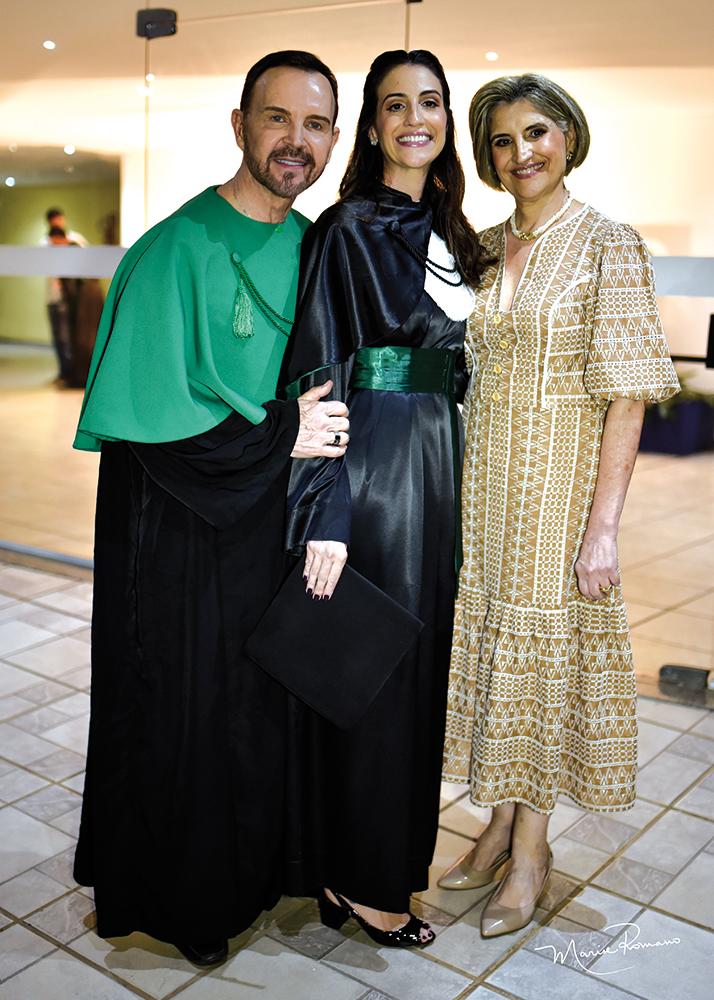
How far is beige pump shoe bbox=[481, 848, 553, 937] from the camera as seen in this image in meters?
2.29

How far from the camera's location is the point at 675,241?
3.47m

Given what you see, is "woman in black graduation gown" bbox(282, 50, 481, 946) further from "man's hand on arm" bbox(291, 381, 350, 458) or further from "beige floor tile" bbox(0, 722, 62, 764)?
"beige floor tile" bbox(0, 722, 62, 764)

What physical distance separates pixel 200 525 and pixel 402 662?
0.48 meters

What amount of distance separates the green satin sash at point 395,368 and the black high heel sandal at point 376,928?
106 centimetres

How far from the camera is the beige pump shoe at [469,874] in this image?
8.14ft

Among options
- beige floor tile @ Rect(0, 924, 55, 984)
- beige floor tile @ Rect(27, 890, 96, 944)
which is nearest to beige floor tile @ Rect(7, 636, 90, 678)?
beige floor tile @ Rect(27, 890, 96, 944)

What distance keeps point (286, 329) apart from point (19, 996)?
1354 mm

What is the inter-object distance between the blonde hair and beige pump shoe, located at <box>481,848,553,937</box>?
1.54 m

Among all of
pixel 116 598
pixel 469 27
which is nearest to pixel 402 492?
pixel 116 598

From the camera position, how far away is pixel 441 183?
2.10 metres

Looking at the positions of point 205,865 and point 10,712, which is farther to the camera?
point 10,712

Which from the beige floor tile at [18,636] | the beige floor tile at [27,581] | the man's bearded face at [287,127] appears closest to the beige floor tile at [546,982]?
the man's bearded face at [287,127]

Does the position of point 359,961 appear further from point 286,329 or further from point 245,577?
point 286,329
